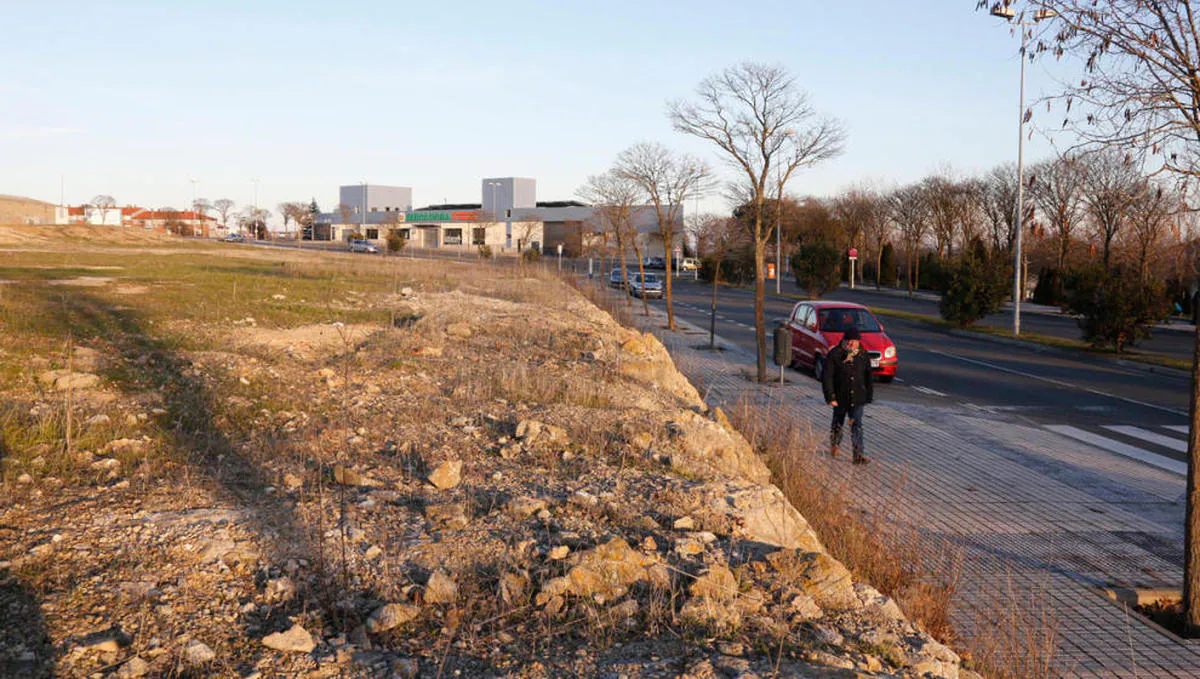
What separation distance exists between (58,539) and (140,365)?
244 inches

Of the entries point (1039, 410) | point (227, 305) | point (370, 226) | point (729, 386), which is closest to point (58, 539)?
point (729, 386)

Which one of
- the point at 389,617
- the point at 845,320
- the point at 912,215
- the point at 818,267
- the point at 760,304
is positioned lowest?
the point at 389,617

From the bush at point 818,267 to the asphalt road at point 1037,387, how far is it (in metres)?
16.7

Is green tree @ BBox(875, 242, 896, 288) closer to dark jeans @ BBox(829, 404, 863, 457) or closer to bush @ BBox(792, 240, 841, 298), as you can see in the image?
bush @ BBox(792, 240, 841, 298)

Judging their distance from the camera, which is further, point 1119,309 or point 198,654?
point 1119,309

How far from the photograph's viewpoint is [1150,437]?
13.1m

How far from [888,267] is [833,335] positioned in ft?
169

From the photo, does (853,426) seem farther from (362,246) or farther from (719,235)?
(362,246)

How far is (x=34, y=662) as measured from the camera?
11.8 feet

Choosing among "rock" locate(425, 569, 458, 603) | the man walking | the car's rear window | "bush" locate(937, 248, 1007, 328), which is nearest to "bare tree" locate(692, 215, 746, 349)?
"bush" locate(937, 248, 1007, 328)

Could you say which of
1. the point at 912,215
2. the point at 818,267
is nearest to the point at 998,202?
the point at 912,215

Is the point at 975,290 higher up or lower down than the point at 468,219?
lower down

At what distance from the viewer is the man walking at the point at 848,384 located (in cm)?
1041

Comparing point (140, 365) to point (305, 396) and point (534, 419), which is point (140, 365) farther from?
point (534, 419)
